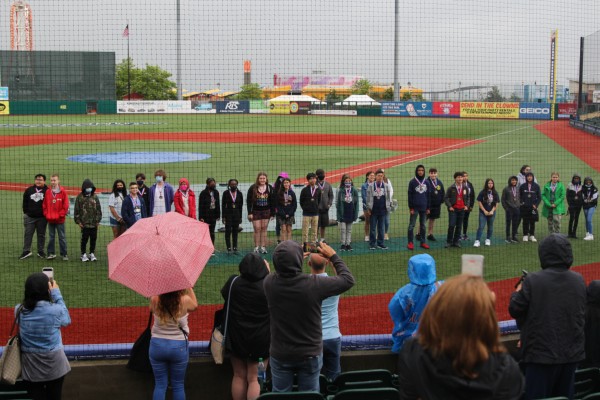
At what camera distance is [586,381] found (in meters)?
5.34

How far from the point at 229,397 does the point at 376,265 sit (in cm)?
573

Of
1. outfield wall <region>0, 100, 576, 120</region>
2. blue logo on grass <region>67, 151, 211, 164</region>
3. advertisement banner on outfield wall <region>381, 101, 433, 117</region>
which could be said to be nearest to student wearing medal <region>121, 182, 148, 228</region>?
blue logo on grass <region>67, 151, 211, 164</region>

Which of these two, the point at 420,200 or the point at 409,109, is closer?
the point at 420,200

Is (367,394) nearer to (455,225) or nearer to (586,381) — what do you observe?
(586,381)

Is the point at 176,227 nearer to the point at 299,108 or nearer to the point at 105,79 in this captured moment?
the point at 105,79

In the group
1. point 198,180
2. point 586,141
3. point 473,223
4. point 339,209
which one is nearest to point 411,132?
point 586,141

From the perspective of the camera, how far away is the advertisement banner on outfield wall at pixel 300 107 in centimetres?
5575

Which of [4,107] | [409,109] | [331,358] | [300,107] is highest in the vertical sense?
[300,107]

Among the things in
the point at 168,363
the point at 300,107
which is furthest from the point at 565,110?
the point at 168,363

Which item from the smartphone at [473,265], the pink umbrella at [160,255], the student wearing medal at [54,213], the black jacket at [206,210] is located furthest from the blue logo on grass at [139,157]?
the smartphone at [473,265]

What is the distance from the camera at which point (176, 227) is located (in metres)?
5.96

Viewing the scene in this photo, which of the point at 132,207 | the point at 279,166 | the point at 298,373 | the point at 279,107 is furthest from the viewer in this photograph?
the point at 279,107

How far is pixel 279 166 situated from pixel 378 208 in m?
13.8

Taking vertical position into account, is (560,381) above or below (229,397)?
above
